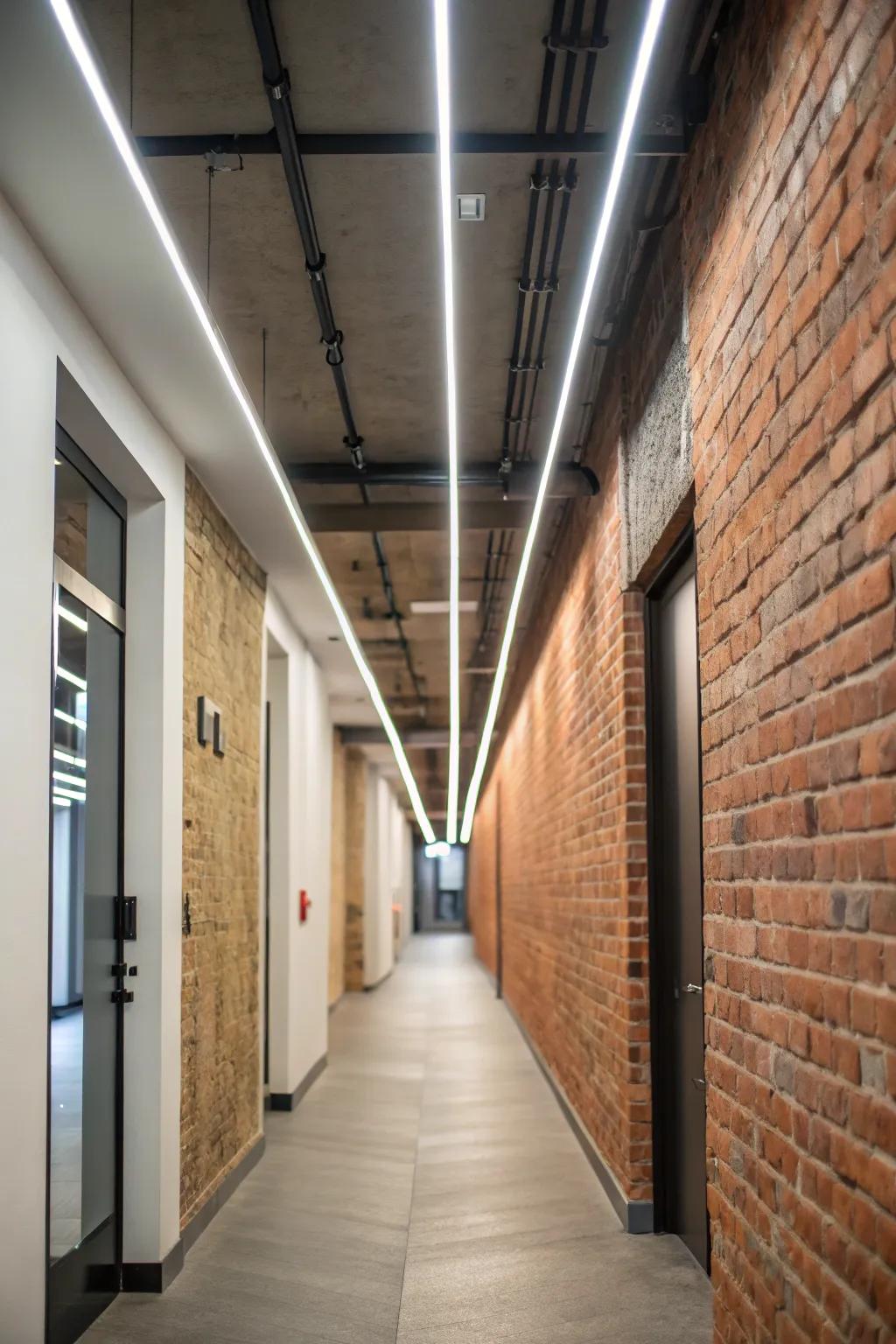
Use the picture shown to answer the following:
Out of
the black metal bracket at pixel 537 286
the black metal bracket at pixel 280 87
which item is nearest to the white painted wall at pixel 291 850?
the black metal bracket at pixel 537 286

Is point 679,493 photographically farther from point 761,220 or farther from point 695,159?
point 761,220

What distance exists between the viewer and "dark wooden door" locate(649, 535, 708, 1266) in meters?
4.26

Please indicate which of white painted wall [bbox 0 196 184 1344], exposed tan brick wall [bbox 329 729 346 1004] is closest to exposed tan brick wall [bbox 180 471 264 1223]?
white painted wall [bbox 0 196 184 1344]

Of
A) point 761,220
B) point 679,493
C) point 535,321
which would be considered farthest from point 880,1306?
point 535,321

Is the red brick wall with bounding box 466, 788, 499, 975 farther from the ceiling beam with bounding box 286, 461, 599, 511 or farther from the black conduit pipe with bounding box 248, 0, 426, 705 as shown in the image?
the black conduit pipe with bounding box 248, 0, 426, 705

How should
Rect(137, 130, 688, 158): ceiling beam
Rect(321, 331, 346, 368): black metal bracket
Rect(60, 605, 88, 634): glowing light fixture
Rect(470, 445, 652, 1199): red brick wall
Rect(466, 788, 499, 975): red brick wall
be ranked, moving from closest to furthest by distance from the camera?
Rect(137, 130, 688, 158): ceiling beam → Rect(60, 605, 88, 634): glowing light fixture → Rect(321, 331, 346, 368): black metal bracket → Rect(470, 445, 652, 1199): red brick wall → Rect(466, 788, 499, 975): red brick wall

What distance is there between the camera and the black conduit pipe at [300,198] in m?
3.09

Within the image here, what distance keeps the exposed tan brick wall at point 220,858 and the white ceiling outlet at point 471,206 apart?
1747 millimetres

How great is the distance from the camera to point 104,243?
10.8 ft

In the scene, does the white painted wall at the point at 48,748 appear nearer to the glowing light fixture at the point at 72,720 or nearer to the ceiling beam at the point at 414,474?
the glowing light fixture at the point at 72,720

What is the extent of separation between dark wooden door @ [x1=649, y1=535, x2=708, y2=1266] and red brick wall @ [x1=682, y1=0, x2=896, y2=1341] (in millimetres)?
1122

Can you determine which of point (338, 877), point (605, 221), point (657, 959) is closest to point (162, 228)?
point (605, 221)

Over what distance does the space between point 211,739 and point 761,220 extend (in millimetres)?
3421

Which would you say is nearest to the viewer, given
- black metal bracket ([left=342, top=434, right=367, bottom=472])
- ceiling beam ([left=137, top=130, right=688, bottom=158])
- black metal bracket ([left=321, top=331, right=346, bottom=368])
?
ceiling beam ([left=137, top=130, right=688, bottom=158])
